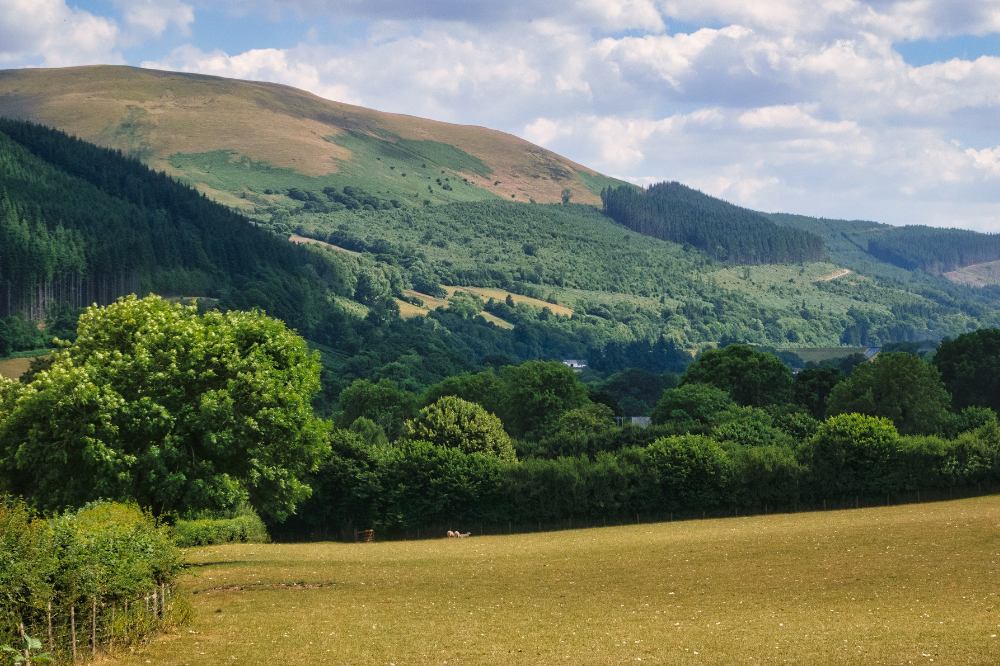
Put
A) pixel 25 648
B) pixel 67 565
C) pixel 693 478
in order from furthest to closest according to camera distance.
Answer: pixel 693 478 → pixel 67 565 → pixel 25 648

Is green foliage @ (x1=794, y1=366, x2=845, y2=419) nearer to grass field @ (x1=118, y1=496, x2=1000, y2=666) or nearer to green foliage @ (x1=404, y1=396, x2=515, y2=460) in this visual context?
green foliage @ (x1=404, y1=396, x2=515, y2=460)

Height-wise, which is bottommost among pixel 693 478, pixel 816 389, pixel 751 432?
pixel 693 478

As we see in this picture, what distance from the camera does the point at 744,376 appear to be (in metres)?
152

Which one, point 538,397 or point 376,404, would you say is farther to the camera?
point 376,404

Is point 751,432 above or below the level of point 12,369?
below

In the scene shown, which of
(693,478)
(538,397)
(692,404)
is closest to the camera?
(693,478)

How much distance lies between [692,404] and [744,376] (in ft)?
A: 57.7

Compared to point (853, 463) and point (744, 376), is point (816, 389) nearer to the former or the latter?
point (744, 376)

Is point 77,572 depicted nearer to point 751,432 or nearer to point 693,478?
point 693,478

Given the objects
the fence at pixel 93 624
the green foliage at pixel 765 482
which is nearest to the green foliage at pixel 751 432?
the green foliage at pixel 765 482

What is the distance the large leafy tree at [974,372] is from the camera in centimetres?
14988

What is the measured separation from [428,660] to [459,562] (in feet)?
88.0

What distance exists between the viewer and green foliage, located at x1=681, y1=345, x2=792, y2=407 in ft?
497

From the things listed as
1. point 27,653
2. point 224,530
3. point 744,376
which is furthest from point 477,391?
point 27,653
